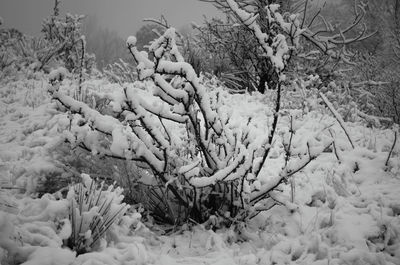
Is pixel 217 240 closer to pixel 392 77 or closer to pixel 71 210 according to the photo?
pixel 71 210

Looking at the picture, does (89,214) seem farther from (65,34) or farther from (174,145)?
(65,34)

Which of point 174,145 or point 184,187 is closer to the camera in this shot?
point 174,145

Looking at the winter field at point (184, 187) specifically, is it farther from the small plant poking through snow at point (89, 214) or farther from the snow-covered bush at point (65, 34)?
the snow-covered bush at point (65, 34)

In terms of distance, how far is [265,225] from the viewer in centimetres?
256

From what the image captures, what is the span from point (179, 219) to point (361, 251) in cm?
138

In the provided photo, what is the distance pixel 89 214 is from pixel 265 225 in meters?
1.43

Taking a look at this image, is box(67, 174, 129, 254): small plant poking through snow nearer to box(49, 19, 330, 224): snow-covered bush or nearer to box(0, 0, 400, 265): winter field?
box(0, 0, 400, 265): winter field

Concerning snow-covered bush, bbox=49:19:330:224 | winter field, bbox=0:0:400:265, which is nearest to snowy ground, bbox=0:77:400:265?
winter field, bbox=0:0:400:265

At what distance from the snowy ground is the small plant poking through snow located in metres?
0.07

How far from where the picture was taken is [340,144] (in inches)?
143

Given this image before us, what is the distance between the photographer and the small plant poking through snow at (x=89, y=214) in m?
1.85

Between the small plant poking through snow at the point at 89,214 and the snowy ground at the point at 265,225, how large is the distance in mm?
73

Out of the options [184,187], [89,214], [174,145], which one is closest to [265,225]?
[184,187]

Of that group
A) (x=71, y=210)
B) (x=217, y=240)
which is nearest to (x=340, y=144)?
(x=217, y=240)
